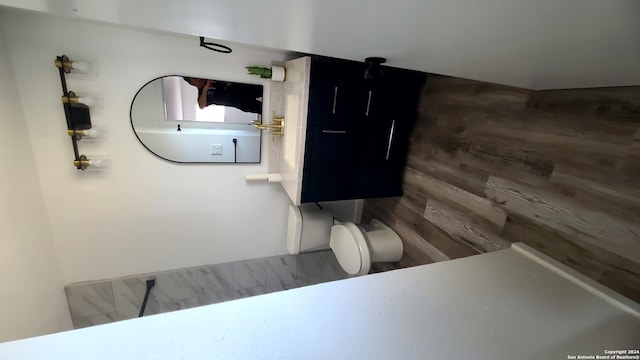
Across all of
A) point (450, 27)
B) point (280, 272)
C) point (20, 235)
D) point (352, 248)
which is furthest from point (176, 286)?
point (450, 27)

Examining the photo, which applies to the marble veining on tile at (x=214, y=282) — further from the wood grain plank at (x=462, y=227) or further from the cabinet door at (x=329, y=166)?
the wood grain plank at (x=462, y=227)

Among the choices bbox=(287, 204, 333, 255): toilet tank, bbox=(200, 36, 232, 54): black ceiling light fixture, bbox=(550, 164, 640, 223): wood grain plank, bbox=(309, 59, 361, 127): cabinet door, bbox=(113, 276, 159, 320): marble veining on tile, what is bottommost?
bbox=(113, 276, 159, 320): marble veining on tile

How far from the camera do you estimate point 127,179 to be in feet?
4.98

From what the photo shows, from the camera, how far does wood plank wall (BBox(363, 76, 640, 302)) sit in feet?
2.51

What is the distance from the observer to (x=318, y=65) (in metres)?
1.24

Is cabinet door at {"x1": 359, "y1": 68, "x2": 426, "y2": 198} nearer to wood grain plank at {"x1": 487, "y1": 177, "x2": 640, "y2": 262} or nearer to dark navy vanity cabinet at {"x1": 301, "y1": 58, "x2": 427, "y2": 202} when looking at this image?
dark navy vanity cabinet at {"x1": 301, "y1": 58, "x2": 427, "y2": 202}

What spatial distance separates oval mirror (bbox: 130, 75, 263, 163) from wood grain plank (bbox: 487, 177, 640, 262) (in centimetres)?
142

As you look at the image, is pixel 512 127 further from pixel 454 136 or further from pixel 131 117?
pixel 131 117

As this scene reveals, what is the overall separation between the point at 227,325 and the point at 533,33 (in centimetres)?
75

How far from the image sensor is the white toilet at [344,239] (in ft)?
4.98

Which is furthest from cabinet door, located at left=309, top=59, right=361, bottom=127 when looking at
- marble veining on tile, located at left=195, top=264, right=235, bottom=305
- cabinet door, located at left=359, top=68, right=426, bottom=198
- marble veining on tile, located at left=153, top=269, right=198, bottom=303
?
marble veining on tile, located at left=153, top=269, right=198, bottom=303

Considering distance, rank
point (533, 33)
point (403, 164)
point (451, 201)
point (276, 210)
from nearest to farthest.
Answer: point (533, 33)
point (451, 201)
point (403, 164)
point (276, 210)

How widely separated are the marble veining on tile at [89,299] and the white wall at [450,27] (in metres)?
1.75

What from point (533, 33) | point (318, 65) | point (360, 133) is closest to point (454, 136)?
point (360, 133)
